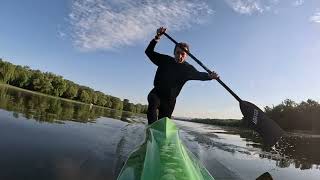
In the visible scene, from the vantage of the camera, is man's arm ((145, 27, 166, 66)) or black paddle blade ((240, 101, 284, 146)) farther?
black paddle blade ((240, 101, 284, 146))

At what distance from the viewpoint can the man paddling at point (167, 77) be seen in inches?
390

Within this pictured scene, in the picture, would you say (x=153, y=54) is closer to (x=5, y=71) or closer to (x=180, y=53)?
(x=180, y=53)

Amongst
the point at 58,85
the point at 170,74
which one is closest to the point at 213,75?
the point at 170,74

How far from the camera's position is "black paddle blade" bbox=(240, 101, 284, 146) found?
416 inches

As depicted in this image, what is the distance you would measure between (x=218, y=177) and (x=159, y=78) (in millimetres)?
3196

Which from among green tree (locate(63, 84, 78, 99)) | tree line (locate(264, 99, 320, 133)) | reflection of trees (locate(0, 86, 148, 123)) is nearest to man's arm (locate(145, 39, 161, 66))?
reflection of trees (locate(0, 86, 148, 123))

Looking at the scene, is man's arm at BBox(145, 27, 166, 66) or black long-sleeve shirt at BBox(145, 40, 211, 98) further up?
man's arm at BBox(145, 27, 166, 66)

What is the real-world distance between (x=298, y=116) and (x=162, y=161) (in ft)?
354

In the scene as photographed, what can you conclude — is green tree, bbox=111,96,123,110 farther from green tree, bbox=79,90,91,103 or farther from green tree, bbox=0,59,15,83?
green tree, bbox=0,59,15,83

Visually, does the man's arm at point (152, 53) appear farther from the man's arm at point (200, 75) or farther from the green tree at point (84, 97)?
the green tree at point (84, 97)

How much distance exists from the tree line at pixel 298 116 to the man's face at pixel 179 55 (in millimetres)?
94330

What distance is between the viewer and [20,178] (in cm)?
756

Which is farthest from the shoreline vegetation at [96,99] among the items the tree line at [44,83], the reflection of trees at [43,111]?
the reflection of trees at [43,111]

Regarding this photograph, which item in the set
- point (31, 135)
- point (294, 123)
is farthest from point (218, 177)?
point (294, 123)
